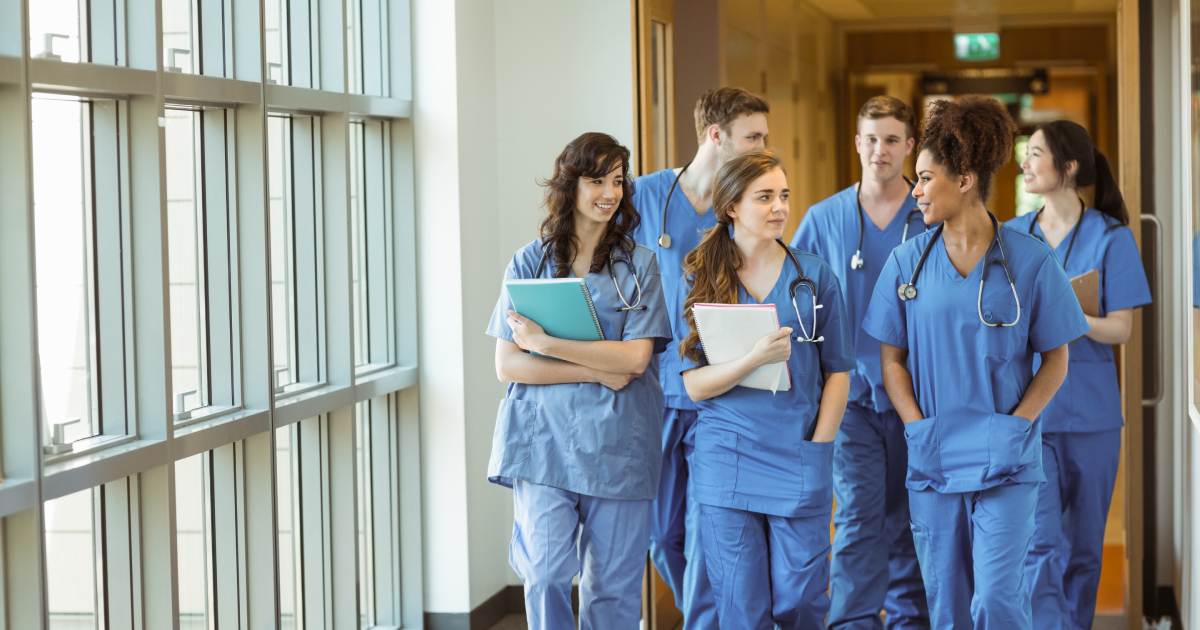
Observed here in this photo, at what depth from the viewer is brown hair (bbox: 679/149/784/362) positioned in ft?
8.23

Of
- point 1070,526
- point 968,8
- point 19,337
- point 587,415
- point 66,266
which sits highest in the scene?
point 968,8

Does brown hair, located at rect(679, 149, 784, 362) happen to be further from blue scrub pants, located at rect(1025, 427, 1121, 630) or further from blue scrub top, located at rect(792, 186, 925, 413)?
blue scrub pants, located at rect(1025, 427, 1121, 630)

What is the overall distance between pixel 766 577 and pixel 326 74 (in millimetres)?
1908

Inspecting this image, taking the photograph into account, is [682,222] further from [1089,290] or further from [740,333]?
[1089,290]

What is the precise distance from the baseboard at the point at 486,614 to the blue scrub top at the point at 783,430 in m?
1.05

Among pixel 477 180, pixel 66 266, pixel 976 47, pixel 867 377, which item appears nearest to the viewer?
pixel 66 266

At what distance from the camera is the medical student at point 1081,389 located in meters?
3.08

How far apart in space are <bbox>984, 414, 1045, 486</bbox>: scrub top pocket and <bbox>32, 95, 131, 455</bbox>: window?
1.95 m

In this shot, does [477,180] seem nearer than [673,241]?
No

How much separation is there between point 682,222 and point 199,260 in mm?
1308

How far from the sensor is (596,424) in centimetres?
246

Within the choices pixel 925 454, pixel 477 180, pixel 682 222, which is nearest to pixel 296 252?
pixel 477 180

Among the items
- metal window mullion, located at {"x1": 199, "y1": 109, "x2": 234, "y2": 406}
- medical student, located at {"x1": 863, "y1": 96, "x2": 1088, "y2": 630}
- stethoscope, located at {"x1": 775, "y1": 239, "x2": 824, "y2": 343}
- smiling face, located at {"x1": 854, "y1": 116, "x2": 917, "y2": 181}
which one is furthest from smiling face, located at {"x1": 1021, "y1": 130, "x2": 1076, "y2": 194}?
→ metal window mullion, located at {"x1": 199, "y1": 109, "x2": 234, "y2": 406}

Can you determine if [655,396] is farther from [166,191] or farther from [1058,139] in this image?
[1058,139]
